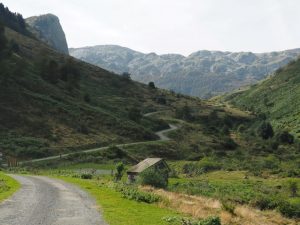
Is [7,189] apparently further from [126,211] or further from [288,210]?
[288,210]

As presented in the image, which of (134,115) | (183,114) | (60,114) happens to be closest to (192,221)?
(60,114)

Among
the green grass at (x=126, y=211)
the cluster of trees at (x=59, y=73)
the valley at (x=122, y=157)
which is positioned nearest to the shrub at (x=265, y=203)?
the valley at (x=122, y=157)

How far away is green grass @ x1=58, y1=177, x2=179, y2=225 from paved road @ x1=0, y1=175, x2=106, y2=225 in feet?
2.17

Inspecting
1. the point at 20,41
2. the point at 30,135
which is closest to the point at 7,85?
the point at 30,135

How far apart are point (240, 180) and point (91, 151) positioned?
3311 cm

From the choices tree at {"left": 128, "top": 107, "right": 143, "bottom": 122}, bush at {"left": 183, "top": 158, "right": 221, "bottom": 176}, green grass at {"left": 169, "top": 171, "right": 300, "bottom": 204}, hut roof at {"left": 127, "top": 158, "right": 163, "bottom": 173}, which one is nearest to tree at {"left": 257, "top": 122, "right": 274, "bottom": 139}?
tree at {"left": 128, "top": 107, "right": 143, "bottom": 122}

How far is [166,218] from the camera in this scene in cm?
2302

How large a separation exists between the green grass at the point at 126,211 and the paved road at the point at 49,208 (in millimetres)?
660

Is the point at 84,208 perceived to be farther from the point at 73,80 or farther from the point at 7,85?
the point at 73,80

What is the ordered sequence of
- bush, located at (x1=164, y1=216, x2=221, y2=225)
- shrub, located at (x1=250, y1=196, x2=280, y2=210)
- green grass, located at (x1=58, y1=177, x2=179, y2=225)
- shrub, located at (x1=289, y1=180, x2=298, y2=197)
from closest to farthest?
bush, located at (x1=164, y1=216, x2=221, y2=225), green grass, located at (x1=58, y1=177, x2=179, y2=225), shrub, located at (x1=250, y1=196, x2=280, y2=210), shrub, located at (x1=289, y1=180, x2=298, y2=197)

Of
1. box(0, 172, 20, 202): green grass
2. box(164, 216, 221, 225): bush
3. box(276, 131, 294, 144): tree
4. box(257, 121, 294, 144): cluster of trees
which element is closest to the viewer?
box(164, 216, 221, 225): bush

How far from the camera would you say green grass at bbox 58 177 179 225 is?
871 inches

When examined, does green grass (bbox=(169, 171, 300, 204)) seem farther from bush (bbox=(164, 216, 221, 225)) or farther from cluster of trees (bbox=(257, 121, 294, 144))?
cluster of trees (bbox=(257, 121, 294, 144))

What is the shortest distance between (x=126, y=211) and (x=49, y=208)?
4.42 metres
